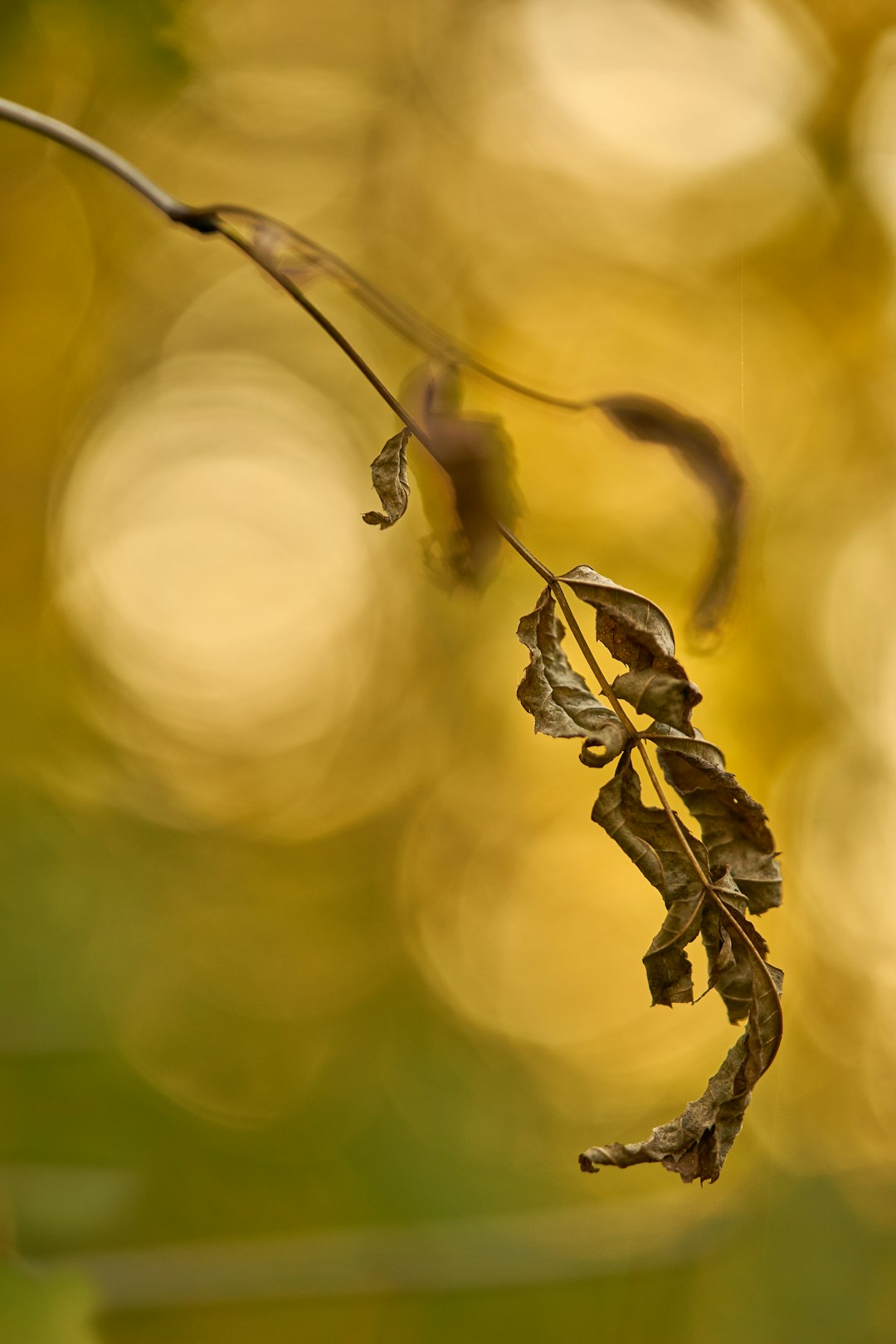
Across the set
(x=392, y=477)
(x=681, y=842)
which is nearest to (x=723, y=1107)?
(x=681, y=842)

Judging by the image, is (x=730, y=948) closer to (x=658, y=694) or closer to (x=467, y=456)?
(x=658, y=694)

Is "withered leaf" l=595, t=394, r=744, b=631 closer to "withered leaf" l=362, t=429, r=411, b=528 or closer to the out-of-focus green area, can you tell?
"withered leaf" l=362, t=429, r=411, b=528

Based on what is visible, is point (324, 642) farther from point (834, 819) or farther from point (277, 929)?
point (834, 819)

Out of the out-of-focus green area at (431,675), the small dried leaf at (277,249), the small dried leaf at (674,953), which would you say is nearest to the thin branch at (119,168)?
the small dried leaf at (277,249)

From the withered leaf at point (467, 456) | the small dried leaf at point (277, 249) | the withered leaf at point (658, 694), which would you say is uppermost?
the small dried leaf at point (277, 249)

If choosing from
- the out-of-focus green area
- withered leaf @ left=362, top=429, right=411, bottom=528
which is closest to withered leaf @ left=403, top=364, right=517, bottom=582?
withered leaf @ left=362, top=429, right=411, bottom=528

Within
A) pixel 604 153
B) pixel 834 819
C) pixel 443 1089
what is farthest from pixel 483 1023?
pixel 604 153

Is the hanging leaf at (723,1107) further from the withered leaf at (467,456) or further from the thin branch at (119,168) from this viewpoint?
the thin branch at (119,168)
